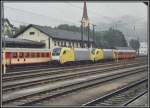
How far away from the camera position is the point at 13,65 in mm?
39719

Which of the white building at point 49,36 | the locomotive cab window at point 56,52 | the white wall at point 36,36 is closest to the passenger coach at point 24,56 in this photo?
the locomotive cab window at point 56,52

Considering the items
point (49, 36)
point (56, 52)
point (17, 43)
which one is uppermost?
point (49, 36)

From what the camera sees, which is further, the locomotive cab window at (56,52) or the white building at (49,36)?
the white building at (49,36)

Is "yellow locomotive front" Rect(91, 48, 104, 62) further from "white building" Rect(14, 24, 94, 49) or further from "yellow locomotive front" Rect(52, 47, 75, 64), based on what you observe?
"white building" Rect(14, 24, 94, 49)

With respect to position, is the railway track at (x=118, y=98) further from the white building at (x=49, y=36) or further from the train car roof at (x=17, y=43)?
the white building at (x=49, y=36)

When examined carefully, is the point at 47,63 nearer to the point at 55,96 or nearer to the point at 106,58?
the point at 106,58

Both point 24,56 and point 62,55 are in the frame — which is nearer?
point 24,56

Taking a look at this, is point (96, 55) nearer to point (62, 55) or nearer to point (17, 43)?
point (62, 55)

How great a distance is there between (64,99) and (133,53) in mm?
66559

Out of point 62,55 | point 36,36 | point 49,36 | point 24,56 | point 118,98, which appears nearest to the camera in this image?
point 118,98

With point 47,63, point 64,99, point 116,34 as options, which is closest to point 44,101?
point 64,99

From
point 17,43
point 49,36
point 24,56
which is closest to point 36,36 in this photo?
point 49,36

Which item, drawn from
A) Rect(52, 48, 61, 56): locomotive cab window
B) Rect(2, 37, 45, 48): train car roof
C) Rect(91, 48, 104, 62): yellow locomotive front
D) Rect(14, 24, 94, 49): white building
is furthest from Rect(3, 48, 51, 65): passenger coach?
Rect(14, 24, 94, 49): white building

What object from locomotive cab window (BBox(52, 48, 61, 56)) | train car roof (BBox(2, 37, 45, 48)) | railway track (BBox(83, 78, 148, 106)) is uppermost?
train car roof (BBox(2, 37, 45, 48))
